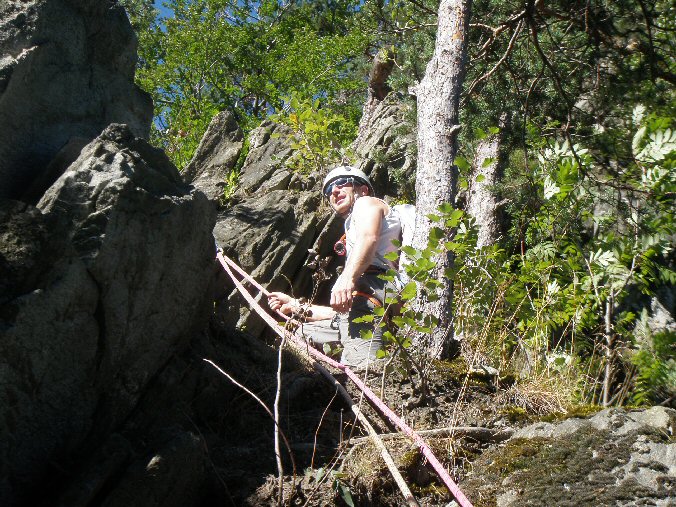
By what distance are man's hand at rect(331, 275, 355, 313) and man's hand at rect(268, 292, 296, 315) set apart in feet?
1.92

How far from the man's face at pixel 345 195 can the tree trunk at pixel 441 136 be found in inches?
21.0

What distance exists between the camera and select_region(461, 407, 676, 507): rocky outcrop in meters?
3.42

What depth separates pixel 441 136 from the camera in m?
5.87

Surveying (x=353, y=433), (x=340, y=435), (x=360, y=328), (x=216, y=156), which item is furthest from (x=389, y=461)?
(x=216, y=156)

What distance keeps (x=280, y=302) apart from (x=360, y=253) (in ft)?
3.64

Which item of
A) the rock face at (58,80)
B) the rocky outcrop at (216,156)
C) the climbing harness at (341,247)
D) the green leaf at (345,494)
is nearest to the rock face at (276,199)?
the rocky outcrop at (216,156)

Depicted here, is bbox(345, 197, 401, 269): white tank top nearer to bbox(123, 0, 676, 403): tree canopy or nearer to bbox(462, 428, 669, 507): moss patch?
bbox(123, 0, 676, 403): tree canopy

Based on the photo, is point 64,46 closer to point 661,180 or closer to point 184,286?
point 184,286

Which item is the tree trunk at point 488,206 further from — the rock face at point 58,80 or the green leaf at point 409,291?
the green leaf at point 409,291

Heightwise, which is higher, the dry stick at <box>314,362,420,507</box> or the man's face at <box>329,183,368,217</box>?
the man's face at <box>329,183,368,217</box>

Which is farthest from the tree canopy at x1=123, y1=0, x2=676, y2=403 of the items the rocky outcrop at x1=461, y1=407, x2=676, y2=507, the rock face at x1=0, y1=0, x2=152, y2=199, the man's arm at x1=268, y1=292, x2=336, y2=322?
the rock face at x1=0, y1=0, x2=152, y2=199

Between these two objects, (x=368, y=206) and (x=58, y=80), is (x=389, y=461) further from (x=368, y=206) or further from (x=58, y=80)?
(x=58, y=80)

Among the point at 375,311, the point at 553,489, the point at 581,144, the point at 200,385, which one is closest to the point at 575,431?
the point at 553,489

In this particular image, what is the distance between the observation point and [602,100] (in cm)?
782
